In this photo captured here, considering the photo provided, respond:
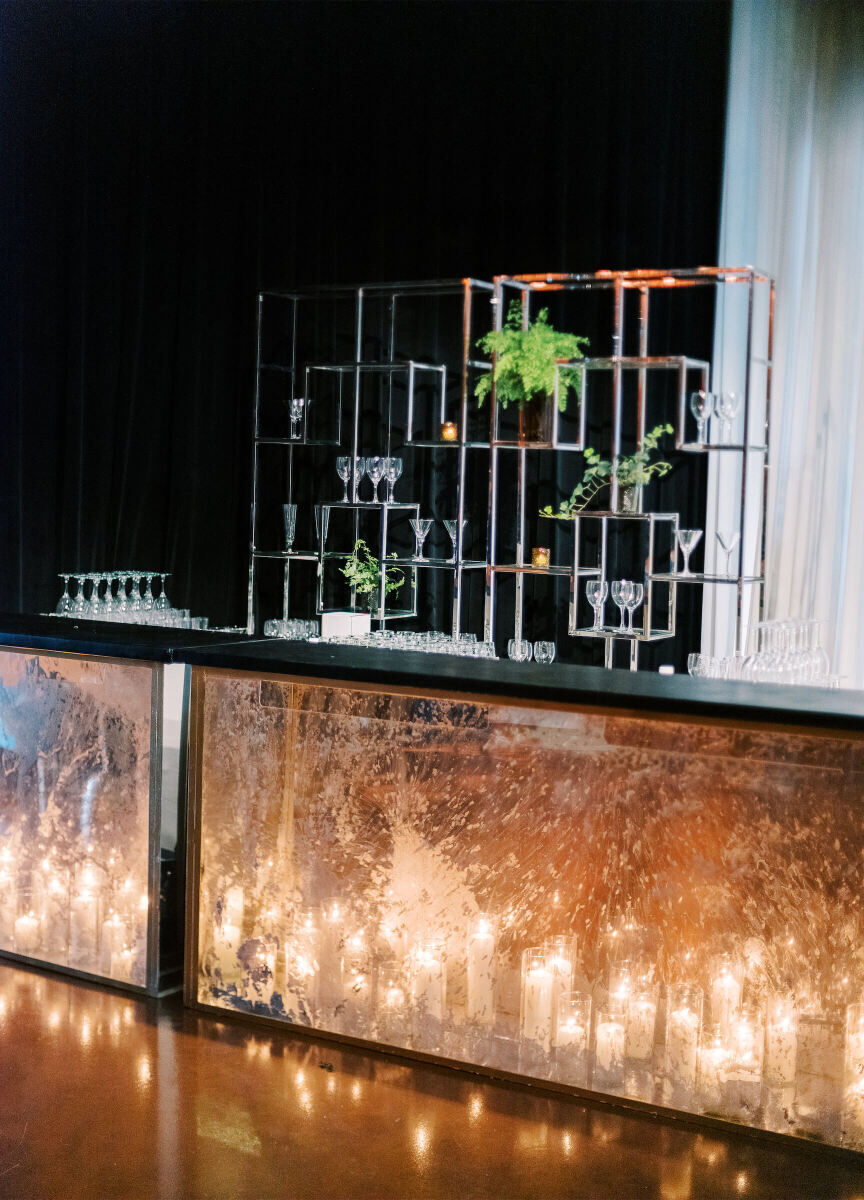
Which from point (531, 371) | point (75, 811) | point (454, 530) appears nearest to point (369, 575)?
point (454, 530)

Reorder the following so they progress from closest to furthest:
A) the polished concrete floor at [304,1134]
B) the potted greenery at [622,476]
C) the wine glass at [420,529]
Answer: the polished concrete floor at [304,1134] → the potted greenery at [622,476] → the wine glass at [420,529]

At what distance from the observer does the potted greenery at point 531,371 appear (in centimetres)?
546

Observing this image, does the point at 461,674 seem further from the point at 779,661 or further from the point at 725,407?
the point at 725,407

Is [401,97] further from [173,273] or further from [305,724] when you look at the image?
[305,724]

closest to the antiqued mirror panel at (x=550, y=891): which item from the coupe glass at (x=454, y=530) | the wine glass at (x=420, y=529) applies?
the coupe glass at (x=454, y=530)

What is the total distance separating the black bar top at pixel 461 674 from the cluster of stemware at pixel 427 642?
236 cm

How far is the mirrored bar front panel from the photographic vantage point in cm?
310

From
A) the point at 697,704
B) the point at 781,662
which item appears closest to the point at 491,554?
the point at 781,662

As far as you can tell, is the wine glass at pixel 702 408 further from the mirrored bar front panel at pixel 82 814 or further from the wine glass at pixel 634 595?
the mirrored bar front panel at pixel 82 814

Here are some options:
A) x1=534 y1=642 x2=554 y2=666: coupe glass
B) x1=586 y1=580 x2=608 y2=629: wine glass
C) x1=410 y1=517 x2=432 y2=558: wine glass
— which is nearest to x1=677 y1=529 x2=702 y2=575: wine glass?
x1=586 y1=580 x2=608 y2=629: wine glass

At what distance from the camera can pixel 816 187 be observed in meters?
5.62

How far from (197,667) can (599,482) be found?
3415 millimetres

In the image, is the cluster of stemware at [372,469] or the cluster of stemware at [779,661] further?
the cluster of stemware at [372,469]

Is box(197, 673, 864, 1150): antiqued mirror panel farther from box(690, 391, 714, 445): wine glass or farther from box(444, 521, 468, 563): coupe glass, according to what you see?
box(444, 521, 468, 563): coupe glass
